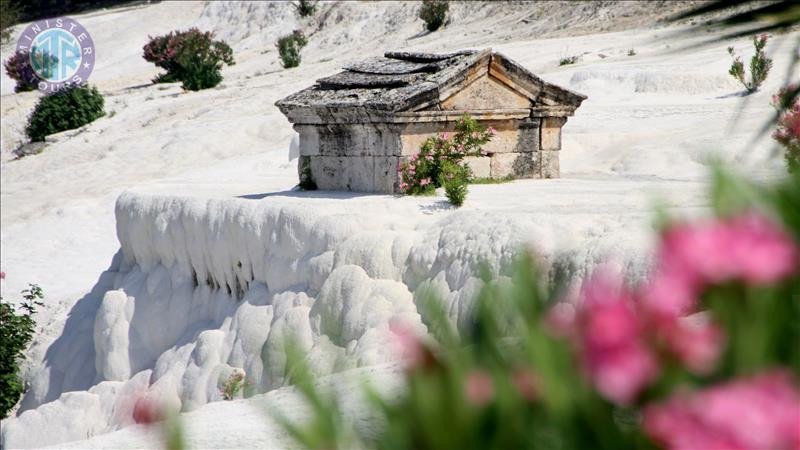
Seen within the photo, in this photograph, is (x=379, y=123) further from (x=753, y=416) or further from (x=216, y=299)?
(x=753, y=416)

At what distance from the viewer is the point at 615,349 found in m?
1.50

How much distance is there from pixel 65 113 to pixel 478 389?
1091 inches

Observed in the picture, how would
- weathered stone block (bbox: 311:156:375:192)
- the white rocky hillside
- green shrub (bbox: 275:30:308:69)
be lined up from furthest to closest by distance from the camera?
green shrub (bbox: 275:30:308:69) → weathered stone block (bbox: 311:156:375:192) → the white rocky hillside

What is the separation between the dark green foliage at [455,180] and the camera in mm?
11023

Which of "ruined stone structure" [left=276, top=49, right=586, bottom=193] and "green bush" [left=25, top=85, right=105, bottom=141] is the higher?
"ruined stone structure" [left=276, top=49, right=586, bottom=193]

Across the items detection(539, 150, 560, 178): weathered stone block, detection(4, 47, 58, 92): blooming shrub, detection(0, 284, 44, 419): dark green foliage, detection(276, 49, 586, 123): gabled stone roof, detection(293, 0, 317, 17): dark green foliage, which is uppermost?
detection(276, 49, 586, 123): gabled stone roof

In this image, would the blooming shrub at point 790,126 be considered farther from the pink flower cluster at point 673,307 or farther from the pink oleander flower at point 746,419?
the pink oleander flower at point 746,419

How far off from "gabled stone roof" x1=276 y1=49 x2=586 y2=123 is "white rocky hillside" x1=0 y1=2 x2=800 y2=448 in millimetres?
899

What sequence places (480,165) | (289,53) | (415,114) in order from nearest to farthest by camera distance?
(415,114) → (480,165) → (289,53)

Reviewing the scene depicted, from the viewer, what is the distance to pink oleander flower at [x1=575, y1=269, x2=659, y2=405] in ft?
4.89

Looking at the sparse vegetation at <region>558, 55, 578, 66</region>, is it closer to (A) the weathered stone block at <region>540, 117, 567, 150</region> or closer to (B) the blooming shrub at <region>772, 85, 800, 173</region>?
(A) the weathered stone block at <region>540, 117, 567, 150</region>

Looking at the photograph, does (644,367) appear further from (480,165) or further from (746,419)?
(480,165)

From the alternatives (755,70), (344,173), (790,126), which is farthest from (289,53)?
(790,126)

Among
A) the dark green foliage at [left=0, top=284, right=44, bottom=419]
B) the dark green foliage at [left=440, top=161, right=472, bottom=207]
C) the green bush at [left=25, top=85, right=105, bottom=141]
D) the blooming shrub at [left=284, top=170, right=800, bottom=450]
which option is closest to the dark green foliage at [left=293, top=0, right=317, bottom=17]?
the green bush at [left=25, top=85, right=105, bottom=141]
